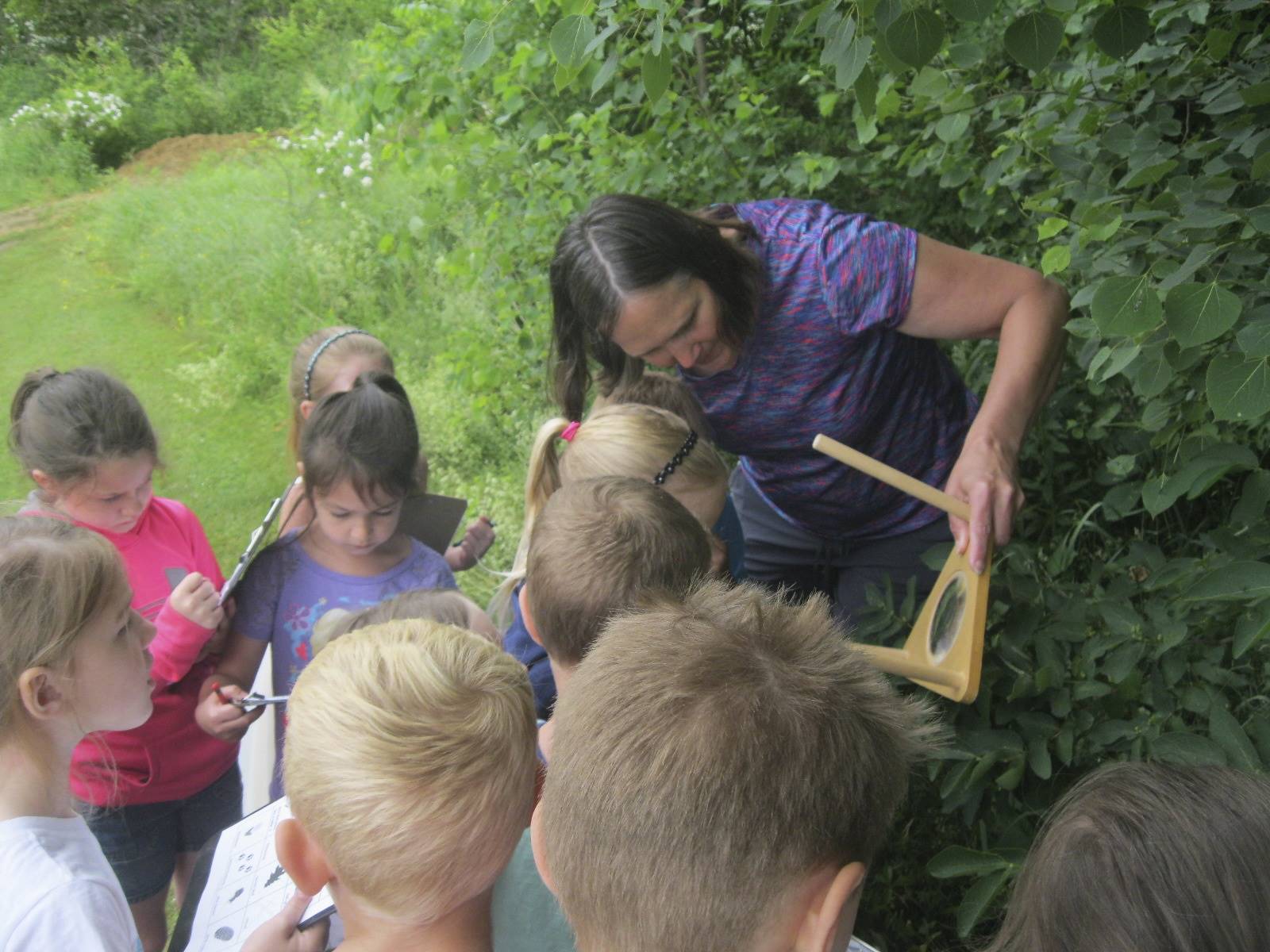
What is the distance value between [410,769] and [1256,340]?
1288 millimetres

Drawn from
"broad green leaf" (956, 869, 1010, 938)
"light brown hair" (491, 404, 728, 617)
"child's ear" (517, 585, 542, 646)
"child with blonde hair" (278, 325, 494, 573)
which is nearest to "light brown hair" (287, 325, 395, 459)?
"child with blonde hair" (278, 325, 494, 573)

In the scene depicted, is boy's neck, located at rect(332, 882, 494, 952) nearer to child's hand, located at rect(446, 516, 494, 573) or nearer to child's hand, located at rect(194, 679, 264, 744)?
child's hand, located at rect(194, 679, 264, 744)

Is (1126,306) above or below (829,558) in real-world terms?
above

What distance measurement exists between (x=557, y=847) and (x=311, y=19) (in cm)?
1177

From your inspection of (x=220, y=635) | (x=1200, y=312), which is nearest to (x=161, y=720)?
(x=220, y=635)

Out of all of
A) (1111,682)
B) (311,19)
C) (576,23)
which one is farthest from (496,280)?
(311,19)

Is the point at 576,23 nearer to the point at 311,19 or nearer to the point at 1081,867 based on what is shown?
the point at 1081,867

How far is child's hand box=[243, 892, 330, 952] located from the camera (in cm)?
143

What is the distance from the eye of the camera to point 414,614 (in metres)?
1.95

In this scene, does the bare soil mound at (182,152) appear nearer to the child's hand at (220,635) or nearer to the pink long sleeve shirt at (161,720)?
the pink long sleeve shirt at (161,720)

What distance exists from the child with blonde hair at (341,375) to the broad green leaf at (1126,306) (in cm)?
192

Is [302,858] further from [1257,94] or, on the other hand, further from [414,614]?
[1257,94]

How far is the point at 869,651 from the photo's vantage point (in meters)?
1.65

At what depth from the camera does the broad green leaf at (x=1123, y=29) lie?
1660 mm
